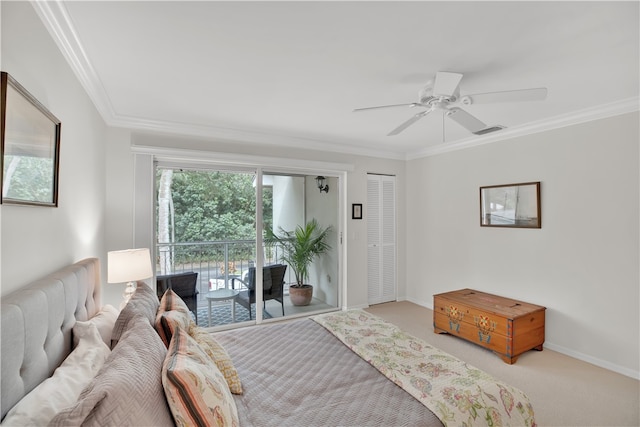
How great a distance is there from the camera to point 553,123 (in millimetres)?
3232

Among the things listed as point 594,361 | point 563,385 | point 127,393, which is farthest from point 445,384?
point 594,361

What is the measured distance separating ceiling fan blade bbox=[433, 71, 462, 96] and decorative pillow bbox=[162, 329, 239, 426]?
201 centimetres

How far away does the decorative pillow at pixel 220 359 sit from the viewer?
62.1 inches

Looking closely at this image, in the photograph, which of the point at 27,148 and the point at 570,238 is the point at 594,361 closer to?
the point at 570,238

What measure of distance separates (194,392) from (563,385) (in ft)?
9.81

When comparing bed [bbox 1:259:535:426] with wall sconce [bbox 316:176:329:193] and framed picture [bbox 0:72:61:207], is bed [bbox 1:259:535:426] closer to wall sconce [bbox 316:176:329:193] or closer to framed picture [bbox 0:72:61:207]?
framed picture [bbox 0:72:61:207]

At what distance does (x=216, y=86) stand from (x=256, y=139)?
1377 millimetres

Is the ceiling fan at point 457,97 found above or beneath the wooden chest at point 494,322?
above

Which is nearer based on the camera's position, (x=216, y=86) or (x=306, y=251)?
(x=216, y=86)

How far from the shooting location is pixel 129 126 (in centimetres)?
324

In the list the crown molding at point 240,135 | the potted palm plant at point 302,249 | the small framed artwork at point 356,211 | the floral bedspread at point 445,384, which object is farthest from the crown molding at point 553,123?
the floral bedspread at point 445,384

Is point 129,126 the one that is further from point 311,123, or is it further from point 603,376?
point 603,376

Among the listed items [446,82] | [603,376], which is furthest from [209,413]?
[603,376]

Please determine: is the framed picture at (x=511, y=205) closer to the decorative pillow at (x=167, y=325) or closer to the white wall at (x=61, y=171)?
the decorative pillow at (x=167, y=325)
